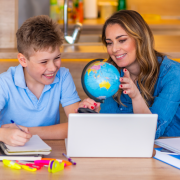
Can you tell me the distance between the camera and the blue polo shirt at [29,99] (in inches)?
58.8

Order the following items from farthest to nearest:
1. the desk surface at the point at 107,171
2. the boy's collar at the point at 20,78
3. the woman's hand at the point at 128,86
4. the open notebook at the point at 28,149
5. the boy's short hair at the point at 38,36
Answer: the boy's collar at the point at 20,78, the boy's short hair at the point at 38,36, the woman's hand at the point at 128,86, the open notebook at the point at 28,149, the desk surface at the point at 107,171

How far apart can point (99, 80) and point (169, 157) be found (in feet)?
1.28

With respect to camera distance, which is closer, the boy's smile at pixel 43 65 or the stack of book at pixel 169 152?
the stack of book at pixel 169 152

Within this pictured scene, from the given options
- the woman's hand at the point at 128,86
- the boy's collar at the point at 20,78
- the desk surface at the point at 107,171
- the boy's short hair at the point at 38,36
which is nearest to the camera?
the desk surface at the point at 107,171

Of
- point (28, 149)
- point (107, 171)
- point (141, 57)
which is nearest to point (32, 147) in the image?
point (28, 149)

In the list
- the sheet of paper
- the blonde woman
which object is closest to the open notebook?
the sheet of paper

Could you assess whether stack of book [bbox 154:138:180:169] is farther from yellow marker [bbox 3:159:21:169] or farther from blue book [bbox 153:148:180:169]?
yellow marker [bbox 3:159:21:169]

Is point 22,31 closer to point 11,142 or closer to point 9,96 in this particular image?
point 9,96

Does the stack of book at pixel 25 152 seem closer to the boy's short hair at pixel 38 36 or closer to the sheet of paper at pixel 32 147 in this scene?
the sheet of paper at pixel 32 147

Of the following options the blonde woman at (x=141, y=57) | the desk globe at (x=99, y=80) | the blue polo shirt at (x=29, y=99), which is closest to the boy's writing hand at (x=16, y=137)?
the desk globe at (x=99, y=80)

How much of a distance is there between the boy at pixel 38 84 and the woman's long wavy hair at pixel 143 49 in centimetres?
37

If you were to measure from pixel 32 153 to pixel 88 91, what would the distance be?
A: 317 mm

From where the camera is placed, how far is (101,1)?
457cm

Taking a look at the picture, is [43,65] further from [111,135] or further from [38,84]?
[111,135]
